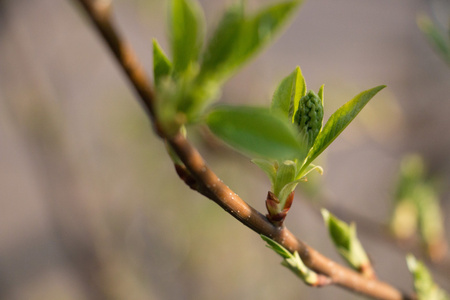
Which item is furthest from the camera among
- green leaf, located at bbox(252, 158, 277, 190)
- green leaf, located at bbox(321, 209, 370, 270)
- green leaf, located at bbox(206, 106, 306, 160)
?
green leaf, located at bbox(321, 209, 370, 270)

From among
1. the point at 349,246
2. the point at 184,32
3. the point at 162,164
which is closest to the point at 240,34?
the point at 184,32

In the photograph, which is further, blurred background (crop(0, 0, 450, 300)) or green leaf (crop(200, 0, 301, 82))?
blurred background (crop(0, 0, 450, 300))

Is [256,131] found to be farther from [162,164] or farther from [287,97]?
[162,164]

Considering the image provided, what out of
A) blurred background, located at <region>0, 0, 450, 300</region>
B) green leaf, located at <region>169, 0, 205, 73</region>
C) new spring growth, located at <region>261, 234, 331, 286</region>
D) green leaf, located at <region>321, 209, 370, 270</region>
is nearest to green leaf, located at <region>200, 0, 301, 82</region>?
green leaf, located at <region>169, 0, 205, 73</region>

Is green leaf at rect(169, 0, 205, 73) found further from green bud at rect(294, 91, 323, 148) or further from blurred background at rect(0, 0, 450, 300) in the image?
blurred background at rect(0, 0, 450, 300)

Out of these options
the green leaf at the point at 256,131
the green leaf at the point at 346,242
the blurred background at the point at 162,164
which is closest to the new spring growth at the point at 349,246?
the green leaf at the point at 346,242

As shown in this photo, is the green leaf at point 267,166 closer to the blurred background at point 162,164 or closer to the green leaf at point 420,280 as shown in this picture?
the green leaf at point 420,280

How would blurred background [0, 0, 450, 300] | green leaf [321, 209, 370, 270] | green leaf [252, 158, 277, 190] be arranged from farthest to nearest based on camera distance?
blurred background [0, 0, 450, 300]
green leaf [321, 209, 370, 270]
green leaf [252, 158, 277, 190]
